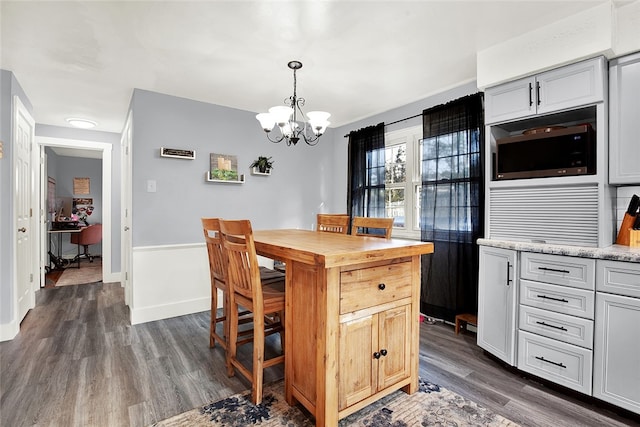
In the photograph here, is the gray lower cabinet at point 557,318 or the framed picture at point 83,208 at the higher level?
the framed picture at point 83,208

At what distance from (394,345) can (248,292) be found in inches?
36.8

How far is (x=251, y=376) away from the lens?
1.92 meters

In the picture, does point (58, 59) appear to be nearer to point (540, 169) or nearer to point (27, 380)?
point (27, 380)

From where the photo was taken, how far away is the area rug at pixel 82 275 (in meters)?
4.94

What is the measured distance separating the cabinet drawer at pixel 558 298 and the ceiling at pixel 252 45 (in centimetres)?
183

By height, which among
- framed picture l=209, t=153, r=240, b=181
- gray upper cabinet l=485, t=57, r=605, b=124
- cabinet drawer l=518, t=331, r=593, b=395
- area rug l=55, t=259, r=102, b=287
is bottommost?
area rug l=55, t=259, r=102, b=287

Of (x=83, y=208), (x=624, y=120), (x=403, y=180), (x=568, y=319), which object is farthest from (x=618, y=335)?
(x=83, y=208)

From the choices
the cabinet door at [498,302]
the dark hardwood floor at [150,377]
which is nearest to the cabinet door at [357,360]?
the dark hardwood floor at [150,377]

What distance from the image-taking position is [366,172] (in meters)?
4.14

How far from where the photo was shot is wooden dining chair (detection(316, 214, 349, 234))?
10.2 ft

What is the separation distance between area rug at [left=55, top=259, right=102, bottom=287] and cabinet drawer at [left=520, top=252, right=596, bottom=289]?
19.4 ft

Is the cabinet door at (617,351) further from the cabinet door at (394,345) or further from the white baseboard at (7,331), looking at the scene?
the white baseboard at (7,331)

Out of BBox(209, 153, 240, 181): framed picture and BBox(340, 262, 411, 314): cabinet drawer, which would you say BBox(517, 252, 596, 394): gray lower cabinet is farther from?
BBox(209, 153, 240, 181): framed picture

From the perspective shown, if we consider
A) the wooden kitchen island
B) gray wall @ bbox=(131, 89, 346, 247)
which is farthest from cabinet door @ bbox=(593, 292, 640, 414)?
gray wall @ bbox=(131, 89, 346, 247)
